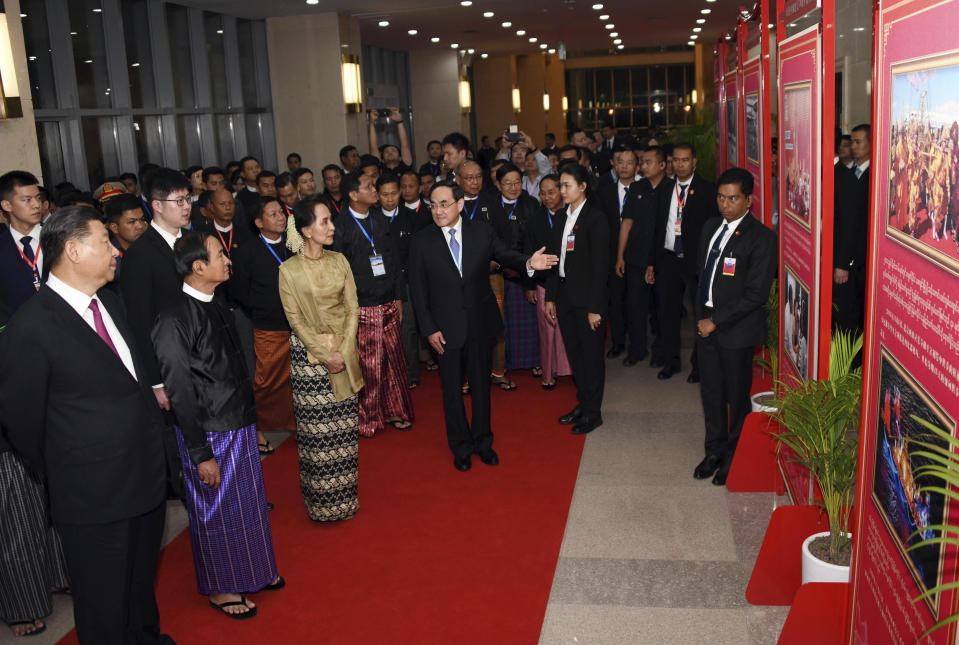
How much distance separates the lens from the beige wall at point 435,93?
20312mm

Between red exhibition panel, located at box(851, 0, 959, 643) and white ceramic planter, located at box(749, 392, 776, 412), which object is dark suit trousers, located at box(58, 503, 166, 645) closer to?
red exhibition panel, located at box(851, 0, 959, 643)

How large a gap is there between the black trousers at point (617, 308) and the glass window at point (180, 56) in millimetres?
7119

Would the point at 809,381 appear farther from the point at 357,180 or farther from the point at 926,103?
the point at 357,180

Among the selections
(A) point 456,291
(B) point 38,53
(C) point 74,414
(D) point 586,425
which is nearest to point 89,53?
(B) point 38,53

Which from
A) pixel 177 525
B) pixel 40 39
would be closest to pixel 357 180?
pixel 177 525

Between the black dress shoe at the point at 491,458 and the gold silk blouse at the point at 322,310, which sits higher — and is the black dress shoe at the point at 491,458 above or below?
below

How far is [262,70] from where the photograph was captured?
1323 cm

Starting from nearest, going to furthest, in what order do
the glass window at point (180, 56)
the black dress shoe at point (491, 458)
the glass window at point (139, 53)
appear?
1. the black dress shoe at point (491, 458)
2. the glass window at point (139, 53)
3. the glass window at point (180, 56)

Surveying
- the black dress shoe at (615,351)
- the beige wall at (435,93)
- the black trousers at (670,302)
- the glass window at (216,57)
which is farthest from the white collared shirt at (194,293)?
the beige wall at (435,93)

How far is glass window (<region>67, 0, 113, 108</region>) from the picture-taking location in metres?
9.45

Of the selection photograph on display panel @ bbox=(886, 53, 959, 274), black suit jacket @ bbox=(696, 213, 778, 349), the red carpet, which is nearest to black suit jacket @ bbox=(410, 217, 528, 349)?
the red carpet

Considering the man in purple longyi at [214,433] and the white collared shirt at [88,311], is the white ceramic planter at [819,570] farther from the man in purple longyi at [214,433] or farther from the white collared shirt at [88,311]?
the white collared shirt at [88,311]

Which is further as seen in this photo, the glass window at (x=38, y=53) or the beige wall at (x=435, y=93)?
the beige wall at (x=435, y=93)

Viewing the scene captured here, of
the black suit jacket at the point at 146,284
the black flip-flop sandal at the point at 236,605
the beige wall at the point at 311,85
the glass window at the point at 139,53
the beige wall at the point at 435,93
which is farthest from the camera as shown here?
the beige wall at the point at 435,93
